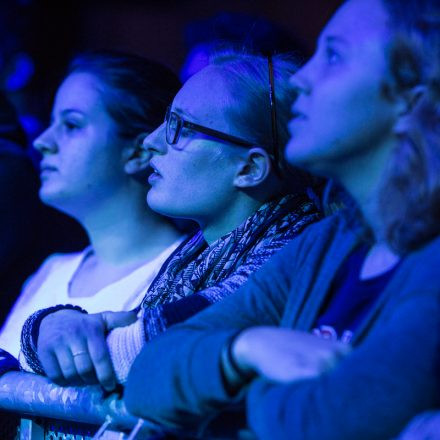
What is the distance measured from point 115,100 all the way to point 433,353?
1883 millimetres

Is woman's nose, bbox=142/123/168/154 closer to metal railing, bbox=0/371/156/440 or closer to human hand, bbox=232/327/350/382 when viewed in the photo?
metal railing, bbox=0/371/156/440

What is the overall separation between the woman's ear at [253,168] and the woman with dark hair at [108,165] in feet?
2.16

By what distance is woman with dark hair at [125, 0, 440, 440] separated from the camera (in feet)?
3.14

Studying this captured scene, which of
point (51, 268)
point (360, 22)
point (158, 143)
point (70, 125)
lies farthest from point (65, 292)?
point (360, 22)

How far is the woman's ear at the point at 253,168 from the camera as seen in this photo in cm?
193

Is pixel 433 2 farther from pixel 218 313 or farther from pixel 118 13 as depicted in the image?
pixel 118 13

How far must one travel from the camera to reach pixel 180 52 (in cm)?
399

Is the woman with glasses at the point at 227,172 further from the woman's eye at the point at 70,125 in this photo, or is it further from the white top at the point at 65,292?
the woman's eye at the point at 70,125

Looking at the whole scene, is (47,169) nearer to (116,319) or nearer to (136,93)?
(136,93)

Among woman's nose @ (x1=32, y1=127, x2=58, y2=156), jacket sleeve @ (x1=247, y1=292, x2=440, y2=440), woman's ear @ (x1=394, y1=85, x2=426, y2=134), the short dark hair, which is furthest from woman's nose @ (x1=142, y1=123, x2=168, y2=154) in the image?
jacket sleeve @ (x1=247, y1=292, x2=440, y2=440)

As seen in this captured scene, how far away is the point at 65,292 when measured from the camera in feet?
8.69

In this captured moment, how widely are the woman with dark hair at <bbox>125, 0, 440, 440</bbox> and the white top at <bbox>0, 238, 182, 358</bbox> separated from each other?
1040mm

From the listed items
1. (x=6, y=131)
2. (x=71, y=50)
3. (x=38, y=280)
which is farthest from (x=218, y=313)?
(x=71, y=50)

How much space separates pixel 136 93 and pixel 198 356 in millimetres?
1638
